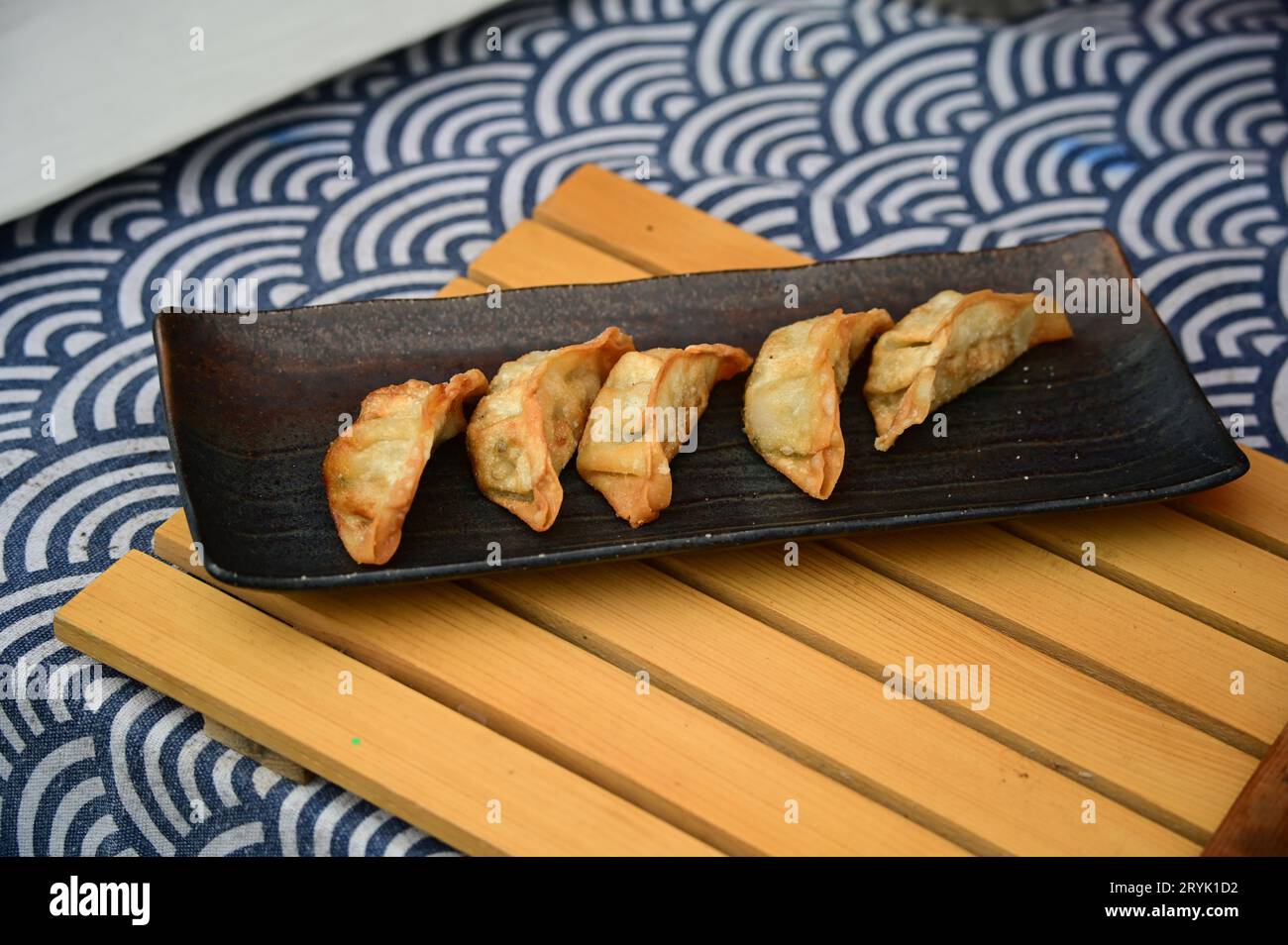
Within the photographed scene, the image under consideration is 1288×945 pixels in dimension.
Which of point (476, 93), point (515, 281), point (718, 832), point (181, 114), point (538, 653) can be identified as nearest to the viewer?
point (718, 832)

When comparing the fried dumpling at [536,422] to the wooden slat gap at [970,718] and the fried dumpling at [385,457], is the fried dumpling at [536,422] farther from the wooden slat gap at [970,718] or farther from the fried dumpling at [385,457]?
the wooden slat gap at [970,718]

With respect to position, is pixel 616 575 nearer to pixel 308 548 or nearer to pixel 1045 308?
pixel 308 548

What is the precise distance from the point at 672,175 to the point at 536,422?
1.57m

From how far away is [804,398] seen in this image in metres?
2.61

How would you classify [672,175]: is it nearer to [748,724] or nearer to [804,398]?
[804,398]

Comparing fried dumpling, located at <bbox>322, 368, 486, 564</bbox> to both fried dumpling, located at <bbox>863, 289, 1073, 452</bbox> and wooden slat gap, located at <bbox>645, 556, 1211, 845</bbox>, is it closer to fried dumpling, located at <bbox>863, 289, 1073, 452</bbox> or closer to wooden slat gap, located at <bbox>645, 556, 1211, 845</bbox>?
wooden slat gap, located at <bbox>645, 556, 1211, 845</bbox>

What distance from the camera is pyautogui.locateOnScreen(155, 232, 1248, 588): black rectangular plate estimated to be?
244cm

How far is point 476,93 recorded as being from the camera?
13.5 feet

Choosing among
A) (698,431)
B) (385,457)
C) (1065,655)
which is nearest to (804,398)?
(698,431)

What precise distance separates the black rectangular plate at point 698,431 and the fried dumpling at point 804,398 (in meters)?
0.04

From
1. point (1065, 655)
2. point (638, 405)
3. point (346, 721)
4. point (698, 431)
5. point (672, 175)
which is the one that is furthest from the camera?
point (672, 175)

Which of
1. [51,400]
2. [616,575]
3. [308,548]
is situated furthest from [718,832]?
[51,400]

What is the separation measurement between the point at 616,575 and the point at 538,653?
0.21 m

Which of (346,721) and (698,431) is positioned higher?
(698,431)
